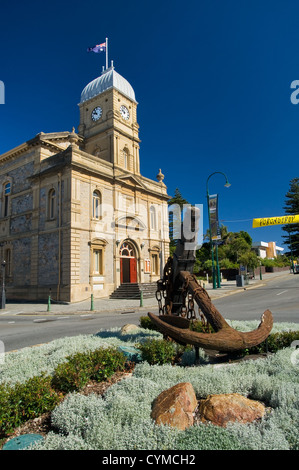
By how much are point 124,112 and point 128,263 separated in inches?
620

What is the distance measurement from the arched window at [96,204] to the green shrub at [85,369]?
1968cm

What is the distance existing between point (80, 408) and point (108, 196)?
22.9 m

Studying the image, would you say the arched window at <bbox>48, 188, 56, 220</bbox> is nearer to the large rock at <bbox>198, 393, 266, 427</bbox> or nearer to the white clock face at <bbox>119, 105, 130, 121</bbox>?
the white clock face at <bbox>119, 105, 130, 121</bbox>

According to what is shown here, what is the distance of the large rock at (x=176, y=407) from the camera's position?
10.3ft

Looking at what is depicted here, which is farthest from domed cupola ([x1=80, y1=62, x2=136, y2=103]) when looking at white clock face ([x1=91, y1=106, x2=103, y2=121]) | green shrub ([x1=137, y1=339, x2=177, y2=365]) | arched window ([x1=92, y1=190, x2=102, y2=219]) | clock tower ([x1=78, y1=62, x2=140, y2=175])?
green shrub ([x1=137, y1=339, x2=177, y2=365])

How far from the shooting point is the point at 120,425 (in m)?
3.02

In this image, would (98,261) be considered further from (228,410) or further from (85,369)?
(228,410)

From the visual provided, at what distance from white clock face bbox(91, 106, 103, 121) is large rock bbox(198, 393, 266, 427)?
98.6 feet

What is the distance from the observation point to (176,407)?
3.26 metres

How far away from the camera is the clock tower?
2797cm

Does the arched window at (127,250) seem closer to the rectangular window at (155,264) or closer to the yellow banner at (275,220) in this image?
the rectangular window at (155,264)

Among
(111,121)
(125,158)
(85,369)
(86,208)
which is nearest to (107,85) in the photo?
(111,121)
